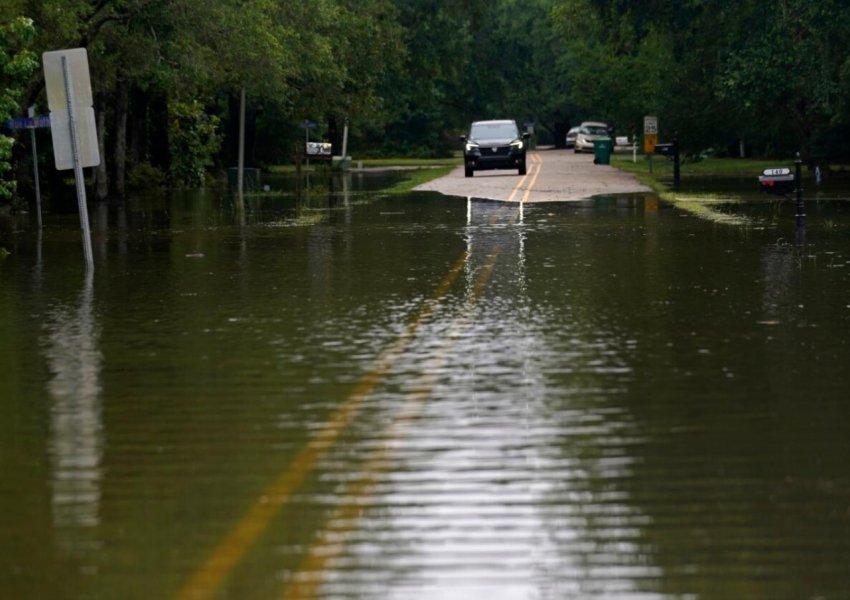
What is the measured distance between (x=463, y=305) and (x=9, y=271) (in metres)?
7.72

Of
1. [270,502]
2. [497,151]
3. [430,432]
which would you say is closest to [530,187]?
[497,151]

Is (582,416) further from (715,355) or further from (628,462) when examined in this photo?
(715,355)

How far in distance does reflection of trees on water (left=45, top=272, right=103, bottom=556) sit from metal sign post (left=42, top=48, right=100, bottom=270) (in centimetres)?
562

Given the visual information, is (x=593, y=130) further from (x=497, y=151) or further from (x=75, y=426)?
(x=75, y=426)

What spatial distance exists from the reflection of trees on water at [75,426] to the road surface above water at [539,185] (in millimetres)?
25149

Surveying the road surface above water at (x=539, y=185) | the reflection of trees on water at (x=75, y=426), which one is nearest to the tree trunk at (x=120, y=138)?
the road surface above water at (x=539, y=185)

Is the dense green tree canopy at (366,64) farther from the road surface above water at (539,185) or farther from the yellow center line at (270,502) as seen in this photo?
the yellow center line at (270,502)

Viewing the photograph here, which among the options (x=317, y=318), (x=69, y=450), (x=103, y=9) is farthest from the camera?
(x=103, y=9)

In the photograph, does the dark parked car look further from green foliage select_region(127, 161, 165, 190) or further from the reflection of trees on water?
the reflection of trees on water

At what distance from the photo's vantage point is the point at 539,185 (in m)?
48.5

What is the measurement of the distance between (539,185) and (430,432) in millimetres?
39129

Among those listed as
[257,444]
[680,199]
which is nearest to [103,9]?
[680,199]

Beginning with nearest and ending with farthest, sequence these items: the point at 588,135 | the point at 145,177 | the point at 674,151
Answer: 1. the point at 674,151
2. the point at 145,177
3. the point at 588,135

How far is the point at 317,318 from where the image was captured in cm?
1566
